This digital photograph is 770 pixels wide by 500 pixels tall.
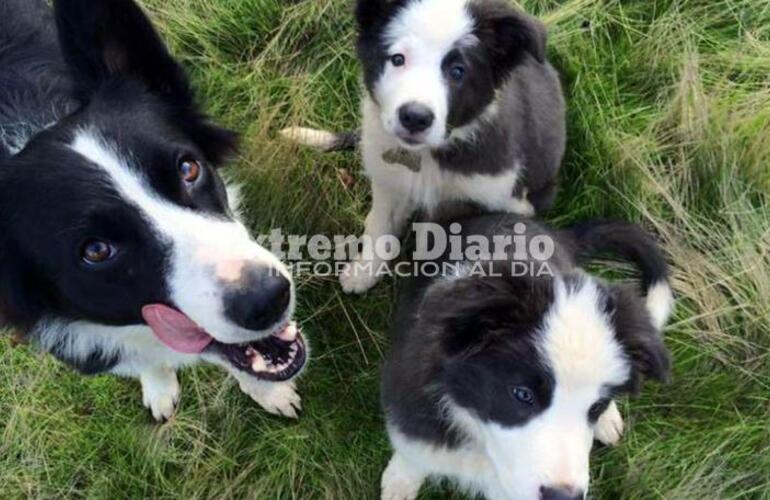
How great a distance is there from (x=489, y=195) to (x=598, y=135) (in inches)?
29.0

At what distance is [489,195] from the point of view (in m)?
2.85

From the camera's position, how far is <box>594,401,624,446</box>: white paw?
2910 mm

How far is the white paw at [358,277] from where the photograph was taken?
127 inches

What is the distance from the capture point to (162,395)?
121 inches

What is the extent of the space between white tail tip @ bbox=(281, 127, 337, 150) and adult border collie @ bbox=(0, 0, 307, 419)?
3.48ft

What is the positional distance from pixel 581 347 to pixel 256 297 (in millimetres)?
783

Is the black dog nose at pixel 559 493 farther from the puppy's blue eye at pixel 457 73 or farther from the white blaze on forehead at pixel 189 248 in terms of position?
the puppy's blue eye at pixel 457 73

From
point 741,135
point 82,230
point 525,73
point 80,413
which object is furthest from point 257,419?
point 741,135

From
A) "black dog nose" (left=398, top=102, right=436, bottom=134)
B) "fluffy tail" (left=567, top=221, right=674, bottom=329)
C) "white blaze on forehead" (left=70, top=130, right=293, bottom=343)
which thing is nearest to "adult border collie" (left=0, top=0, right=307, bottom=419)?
"white blaze on forehead" (left=70, top=130, right=293, bottom=343)

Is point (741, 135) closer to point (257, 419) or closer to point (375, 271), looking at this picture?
point (375, 271)

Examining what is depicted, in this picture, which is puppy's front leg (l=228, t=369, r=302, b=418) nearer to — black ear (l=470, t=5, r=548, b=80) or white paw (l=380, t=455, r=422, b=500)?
white paw (l=380, t=455, r=422, b=500)

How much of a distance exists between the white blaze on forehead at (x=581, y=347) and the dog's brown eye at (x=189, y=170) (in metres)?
0.97

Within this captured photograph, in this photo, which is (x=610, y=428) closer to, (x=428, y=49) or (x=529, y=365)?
(x=529, y=365)

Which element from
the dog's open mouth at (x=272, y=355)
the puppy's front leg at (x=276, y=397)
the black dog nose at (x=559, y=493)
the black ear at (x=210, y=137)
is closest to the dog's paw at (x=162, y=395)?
the puppy's front leg at (x=276, y=397)
